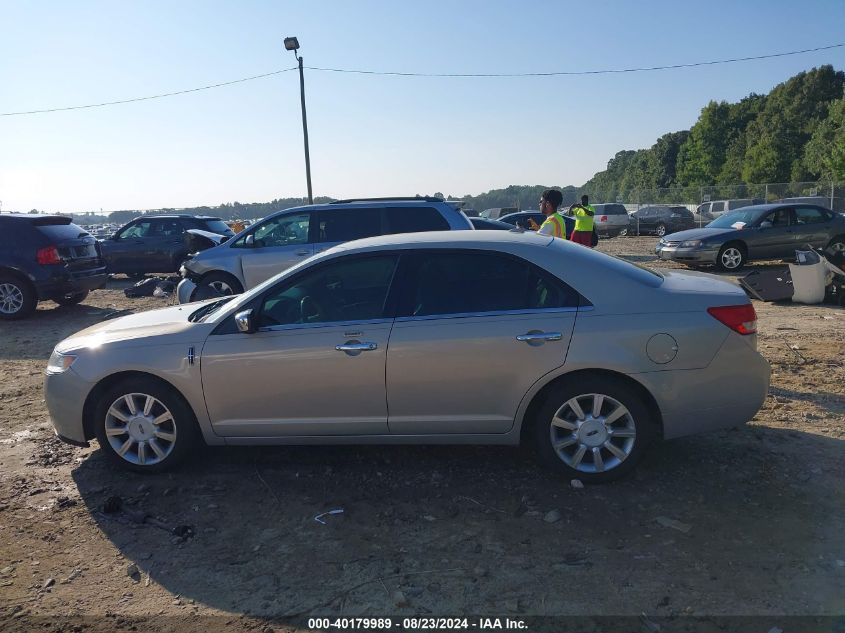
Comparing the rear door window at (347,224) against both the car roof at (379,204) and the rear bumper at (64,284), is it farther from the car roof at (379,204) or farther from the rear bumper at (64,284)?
the rear bumper at (64,284)

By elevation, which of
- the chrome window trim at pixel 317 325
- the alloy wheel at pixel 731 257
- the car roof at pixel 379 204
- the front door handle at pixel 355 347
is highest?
the car roof at pixel 379 204

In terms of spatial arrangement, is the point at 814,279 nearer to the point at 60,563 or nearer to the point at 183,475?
the point at 183,475

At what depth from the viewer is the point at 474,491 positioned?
4113 millimetres

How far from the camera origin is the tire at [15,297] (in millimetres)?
10758

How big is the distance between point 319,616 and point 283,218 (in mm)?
7633

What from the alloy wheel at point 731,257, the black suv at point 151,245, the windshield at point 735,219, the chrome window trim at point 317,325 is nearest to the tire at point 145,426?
the chrome window trim at point 317,325

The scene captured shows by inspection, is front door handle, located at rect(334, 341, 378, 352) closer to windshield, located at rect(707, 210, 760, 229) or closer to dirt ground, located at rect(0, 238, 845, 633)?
dirt ground, located at rect(0, 238, 845, 633)

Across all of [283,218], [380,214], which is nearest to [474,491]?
[380,214]

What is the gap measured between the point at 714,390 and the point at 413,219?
18.6 ft

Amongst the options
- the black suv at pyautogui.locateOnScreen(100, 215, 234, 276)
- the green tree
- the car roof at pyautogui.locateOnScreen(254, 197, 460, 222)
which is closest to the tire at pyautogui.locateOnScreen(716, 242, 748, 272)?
the car roof at pyautogui.locateOnScreen(254, 197, 460, 222)

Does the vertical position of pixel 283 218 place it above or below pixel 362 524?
above

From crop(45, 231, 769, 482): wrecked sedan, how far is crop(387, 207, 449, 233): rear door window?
448 centimetres

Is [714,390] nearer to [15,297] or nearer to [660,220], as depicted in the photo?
[15,297]

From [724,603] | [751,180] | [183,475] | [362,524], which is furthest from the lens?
[751,180]
